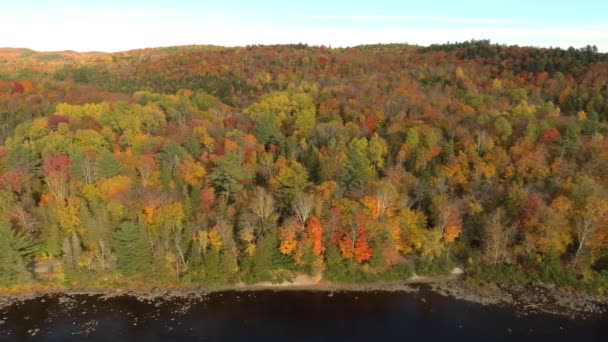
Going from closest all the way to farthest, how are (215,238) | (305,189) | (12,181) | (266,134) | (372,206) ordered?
(215,238)
(372,206)
(12,181)
(305,189)
(266,134)

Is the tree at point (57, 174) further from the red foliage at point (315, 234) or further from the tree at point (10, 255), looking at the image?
the red foliage at point (315, 234)

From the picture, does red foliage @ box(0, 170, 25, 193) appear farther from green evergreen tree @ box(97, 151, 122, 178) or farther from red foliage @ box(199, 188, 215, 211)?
red foliage @ box(199, 188, 215, 211)

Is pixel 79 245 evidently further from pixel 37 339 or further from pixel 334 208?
pixel 334 208

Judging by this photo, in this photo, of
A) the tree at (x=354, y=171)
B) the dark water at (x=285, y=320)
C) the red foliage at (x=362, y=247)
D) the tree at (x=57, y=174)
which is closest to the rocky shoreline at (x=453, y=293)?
the dark water at (x=285, y=320)

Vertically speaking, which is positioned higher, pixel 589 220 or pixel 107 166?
pixel 107 166

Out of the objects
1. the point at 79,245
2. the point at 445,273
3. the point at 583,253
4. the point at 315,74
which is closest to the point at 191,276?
the point at 79,245

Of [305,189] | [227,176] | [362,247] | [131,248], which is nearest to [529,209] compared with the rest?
[362,247]

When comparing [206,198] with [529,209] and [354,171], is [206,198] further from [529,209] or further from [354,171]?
[529,209]
